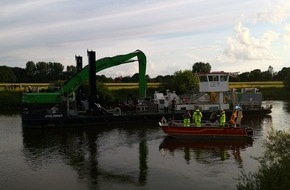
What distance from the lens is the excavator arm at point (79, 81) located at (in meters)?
44.1

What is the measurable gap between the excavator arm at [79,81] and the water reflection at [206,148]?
15935 mm

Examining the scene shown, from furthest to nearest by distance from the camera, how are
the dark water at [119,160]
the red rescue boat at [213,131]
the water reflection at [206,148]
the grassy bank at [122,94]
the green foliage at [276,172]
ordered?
the grassy bank at [122,94]
the red rescue boat at [213,131]
the water reflection at [206,148]
the dark water at [119,160]
the green foliage at [276,172]

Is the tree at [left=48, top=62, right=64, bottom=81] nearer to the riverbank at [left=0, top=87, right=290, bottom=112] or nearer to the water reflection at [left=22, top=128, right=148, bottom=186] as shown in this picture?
the riverbank at [left=0, top=87, right=290, bottom=112]

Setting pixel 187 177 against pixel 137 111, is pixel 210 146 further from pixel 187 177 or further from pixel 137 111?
pixel 137 111

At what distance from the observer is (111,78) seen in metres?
119

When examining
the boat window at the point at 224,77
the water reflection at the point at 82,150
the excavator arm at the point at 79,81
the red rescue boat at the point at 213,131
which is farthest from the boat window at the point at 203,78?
the red rescue boat at the point at 213,131

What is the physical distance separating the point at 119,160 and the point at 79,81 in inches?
853

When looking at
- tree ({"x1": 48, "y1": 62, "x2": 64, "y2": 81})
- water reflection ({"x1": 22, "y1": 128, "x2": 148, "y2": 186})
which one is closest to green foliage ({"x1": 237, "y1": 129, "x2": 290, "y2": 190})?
water reflection ({"x1": 22, "y1": 128, "x2": 148, "y2": 186})

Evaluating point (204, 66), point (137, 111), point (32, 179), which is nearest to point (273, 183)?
point (32, 179)

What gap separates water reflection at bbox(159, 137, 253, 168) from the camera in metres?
26.8

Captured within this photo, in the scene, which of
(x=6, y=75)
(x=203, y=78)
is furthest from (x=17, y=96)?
(x=6, y=75)

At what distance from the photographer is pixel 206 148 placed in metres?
29.8

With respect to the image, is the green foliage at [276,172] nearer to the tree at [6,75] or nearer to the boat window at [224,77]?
the boat window at [224,77]

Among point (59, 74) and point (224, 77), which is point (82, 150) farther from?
point (59, 74)
